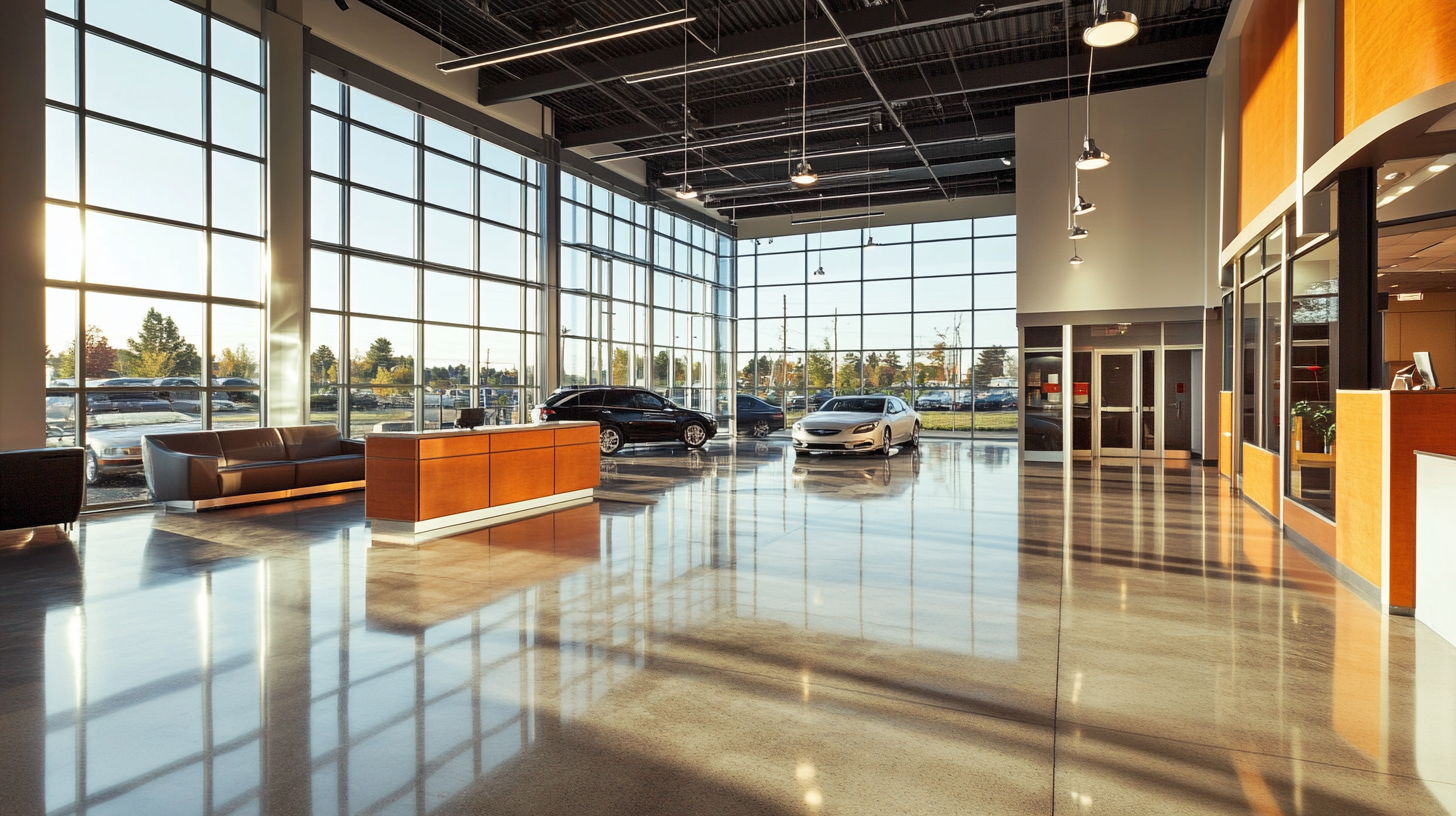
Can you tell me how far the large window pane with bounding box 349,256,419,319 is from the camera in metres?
12.4

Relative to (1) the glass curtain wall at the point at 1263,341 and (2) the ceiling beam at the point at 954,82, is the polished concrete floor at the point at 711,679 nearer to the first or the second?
(1) the glass curtain wall at the point at 1263,341

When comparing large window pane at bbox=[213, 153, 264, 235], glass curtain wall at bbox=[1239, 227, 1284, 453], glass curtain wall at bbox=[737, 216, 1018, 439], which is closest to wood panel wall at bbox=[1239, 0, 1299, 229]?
glass curtain wall at bbox=[1239, 227, 1284, 453]

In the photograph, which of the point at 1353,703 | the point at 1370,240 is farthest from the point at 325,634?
the point at 1370,240

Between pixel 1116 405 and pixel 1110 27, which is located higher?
pixel 1110 27

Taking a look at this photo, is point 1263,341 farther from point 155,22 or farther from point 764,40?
point 155,22

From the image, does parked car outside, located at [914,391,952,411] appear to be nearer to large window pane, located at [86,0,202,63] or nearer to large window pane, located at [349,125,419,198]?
large window pane, located at [349,125,419,198]

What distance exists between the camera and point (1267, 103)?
8.33 m

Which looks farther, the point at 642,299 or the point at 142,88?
the point at 642,299

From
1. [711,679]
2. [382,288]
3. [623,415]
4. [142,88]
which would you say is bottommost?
[711,679]

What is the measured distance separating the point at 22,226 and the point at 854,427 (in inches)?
473

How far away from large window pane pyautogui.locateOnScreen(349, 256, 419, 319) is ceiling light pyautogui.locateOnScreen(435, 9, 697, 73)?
11.6 ft

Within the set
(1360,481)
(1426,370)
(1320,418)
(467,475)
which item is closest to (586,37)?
(467,475)

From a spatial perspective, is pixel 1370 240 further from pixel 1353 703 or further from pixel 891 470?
pixel 891 470

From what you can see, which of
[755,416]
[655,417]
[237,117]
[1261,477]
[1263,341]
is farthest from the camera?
[755,416]
